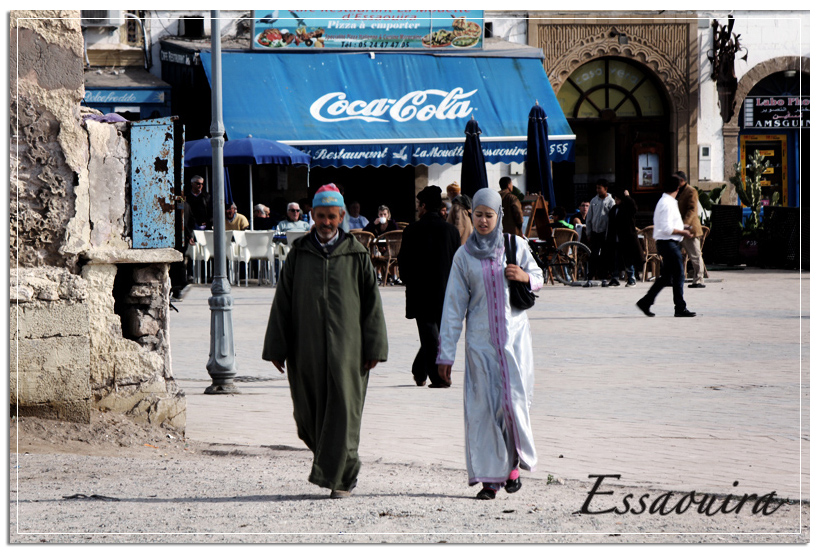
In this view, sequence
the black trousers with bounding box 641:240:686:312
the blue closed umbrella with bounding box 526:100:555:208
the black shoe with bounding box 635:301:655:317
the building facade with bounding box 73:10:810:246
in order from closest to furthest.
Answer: the black trousers with bounding box 641:240:686:312, the black shoe with bounding box 635:301:655:317, the blue closed umbrella with bounding box 526:100:555:208, the building facade with bounding box 73:10:810:246

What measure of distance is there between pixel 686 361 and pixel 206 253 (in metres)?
10.1

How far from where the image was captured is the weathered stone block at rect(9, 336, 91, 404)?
6.54m

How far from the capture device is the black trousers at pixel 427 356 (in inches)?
357

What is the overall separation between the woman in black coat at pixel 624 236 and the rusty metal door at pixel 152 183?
38.1ft

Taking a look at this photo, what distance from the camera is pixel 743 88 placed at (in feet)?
86.0

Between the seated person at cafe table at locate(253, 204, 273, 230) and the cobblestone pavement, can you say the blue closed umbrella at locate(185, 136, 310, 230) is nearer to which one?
the seated person at cafe table at locate(253, 204, 273, 230)

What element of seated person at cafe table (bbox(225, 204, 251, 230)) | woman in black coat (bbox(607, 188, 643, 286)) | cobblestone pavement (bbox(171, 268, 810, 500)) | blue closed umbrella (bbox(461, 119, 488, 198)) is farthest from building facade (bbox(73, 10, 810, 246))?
cobblestone pavement (bbox(171, 268, 810, 500))

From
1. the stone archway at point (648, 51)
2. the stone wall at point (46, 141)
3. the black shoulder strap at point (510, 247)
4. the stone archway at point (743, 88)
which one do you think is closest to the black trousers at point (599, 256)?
the stone archway at point (648, 51)

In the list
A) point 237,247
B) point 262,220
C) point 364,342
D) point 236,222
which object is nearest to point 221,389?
point 364,342

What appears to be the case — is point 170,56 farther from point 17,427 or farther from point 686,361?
point 17,427

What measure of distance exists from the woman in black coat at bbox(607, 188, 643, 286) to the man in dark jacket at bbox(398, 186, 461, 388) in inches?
353

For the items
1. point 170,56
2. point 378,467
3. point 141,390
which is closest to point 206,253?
→ point 170,56

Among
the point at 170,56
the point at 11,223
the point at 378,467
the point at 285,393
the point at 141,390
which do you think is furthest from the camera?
the point at 170,56

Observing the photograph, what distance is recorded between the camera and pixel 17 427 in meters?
6.55
